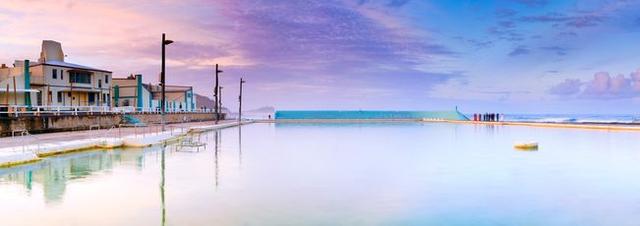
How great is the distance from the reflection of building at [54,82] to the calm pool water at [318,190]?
24647 millimetres

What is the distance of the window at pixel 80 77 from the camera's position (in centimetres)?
4247

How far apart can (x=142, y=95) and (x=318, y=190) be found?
49.2 meters

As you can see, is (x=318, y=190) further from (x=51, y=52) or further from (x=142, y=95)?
(x=142, y=95)

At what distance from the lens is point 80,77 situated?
4322 centimetres

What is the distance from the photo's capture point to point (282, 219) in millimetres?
8695

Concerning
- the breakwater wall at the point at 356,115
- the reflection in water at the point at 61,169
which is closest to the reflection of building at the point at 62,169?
the reflection in water at the point at 61,169

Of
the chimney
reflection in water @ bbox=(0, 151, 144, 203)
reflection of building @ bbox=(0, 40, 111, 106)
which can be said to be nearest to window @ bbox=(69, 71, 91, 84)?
reflection of building @ bbox=(0, 40, 111, 106)

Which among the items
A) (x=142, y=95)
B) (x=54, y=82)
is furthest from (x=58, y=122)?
(x=142, y=95)

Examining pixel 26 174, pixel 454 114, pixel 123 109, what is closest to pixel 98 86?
pixel 123 109

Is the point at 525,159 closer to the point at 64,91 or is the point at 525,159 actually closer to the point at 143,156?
the point at 143,156

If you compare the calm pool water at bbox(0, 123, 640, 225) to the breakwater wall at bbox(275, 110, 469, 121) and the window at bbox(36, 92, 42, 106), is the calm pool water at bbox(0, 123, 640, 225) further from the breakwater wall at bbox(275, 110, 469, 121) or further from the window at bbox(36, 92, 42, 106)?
the breakwater wall at bbox(275, 110, 469, 121)

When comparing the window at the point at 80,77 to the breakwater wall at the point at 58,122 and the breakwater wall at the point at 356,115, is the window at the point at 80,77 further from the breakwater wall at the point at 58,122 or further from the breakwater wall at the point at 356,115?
the breakwater wall at the point at 356,115

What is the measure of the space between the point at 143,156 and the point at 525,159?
13671 mm

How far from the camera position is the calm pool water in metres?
8.85
